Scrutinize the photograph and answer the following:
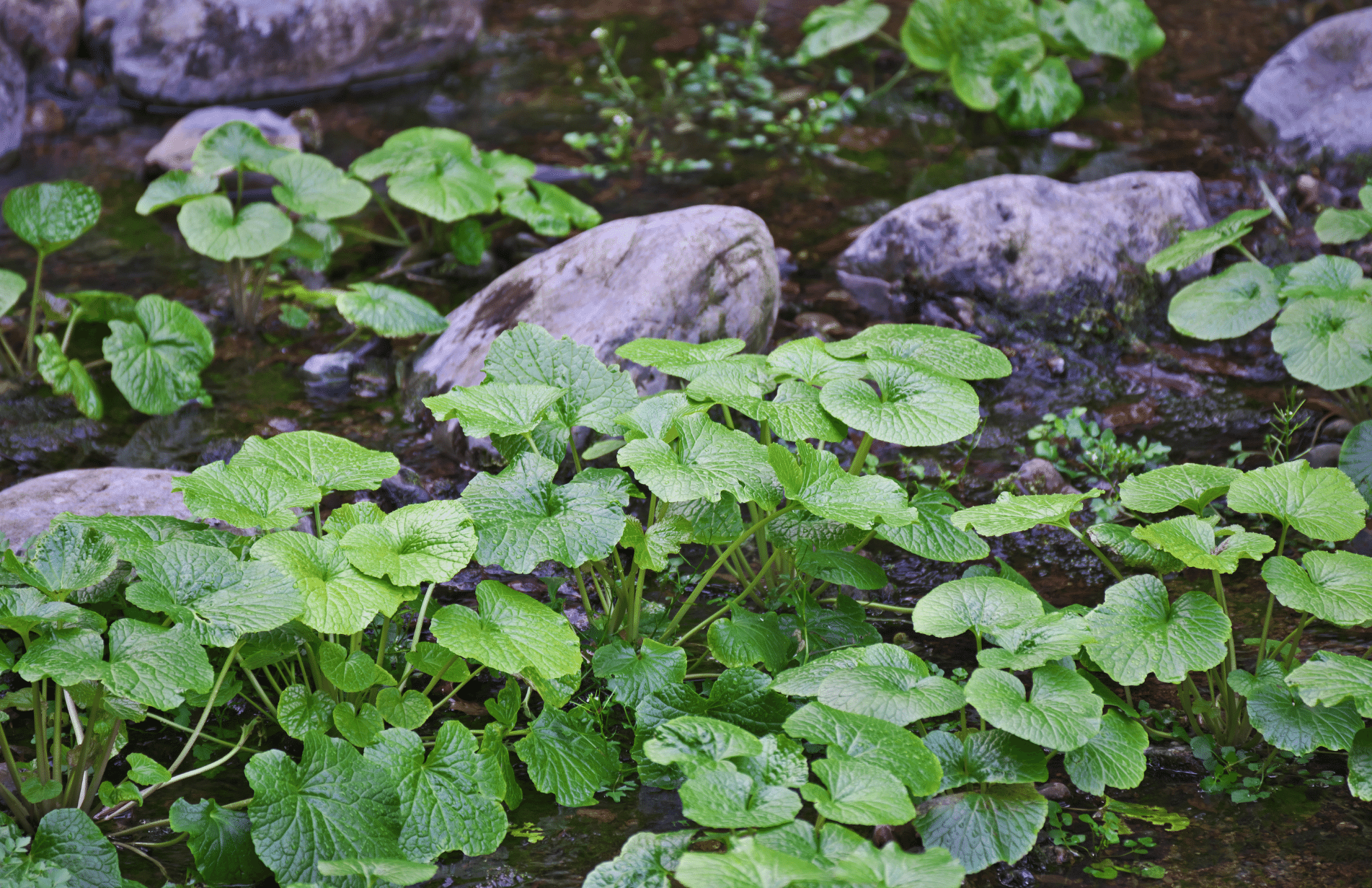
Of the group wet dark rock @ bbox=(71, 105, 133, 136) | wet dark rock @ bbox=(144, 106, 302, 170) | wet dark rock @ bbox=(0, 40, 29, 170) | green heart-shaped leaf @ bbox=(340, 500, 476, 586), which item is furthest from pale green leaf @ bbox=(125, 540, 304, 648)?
wet dark rock @ bbox=(71, 105, 133, 136)

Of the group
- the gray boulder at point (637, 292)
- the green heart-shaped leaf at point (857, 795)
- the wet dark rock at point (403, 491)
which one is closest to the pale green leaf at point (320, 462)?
the wet dark rock at point (403, 491)

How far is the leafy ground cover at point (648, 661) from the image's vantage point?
1.98 metres

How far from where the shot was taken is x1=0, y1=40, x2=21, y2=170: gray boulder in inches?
219

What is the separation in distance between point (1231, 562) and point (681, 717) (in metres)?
1.22

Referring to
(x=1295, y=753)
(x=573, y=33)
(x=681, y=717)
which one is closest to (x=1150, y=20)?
(x=573, y=33)

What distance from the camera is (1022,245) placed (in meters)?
4.33

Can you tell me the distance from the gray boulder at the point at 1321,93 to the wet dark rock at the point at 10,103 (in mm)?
6536

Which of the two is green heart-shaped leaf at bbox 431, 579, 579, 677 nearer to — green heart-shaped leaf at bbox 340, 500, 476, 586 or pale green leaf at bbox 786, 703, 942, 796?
green heart-shaped leaf at bbox 340, 500, 476, 586

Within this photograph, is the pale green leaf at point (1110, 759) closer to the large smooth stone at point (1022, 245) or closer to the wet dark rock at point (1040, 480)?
the wet dark rock at point (1040, 480)

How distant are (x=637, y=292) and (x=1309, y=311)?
2.06 metres

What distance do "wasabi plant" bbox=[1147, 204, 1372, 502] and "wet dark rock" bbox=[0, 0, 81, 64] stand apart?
5941 mm

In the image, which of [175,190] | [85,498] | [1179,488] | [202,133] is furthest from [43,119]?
[1179,488]

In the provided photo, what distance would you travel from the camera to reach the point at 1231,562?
2291 mm

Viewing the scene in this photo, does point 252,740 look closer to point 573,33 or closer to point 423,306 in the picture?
point 423,306
